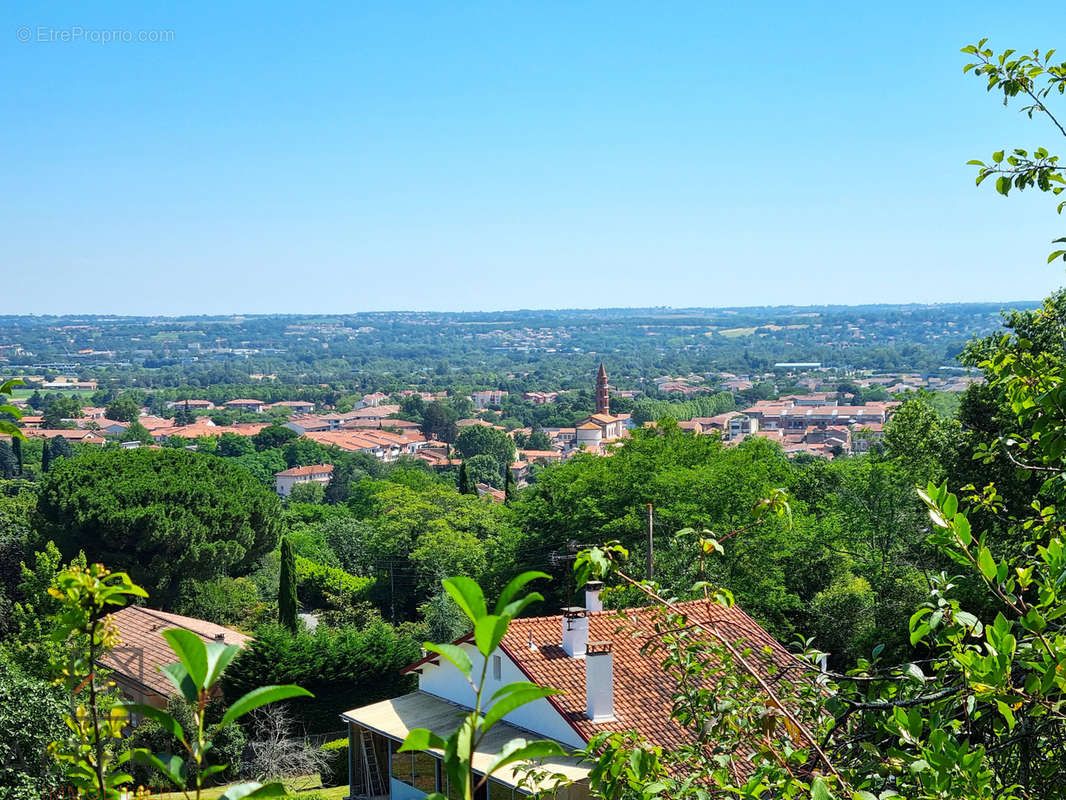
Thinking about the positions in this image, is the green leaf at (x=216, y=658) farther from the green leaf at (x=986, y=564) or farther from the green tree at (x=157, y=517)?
the green tree at (x=157, y=517)

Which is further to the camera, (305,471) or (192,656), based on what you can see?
(305,471)

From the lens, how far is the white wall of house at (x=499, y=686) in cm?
1174

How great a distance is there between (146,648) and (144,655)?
1.65ft

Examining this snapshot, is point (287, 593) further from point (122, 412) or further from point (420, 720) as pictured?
point (122, 412)

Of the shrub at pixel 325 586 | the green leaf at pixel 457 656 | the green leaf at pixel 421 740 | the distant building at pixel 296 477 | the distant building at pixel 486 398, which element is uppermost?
the green leaf at pixel 457 656

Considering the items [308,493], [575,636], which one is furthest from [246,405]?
[575,636]

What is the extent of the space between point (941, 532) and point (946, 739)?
544mm

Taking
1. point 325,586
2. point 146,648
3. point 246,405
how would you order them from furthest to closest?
point 246,405 < point 325,586 < point 146,648

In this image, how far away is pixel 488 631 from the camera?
4.22 ft

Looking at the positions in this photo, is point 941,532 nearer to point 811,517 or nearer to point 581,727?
point 581,727

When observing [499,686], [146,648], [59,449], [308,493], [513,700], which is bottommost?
[308,493]

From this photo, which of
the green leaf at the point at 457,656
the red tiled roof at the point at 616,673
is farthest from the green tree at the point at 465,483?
the green leaf at the point at 457,656

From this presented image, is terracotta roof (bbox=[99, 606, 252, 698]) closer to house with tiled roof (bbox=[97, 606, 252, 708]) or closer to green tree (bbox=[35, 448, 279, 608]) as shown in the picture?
house with tiled roof (bbox=[97, 606, 252, 708])

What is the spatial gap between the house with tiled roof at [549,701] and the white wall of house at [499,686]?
14mm
